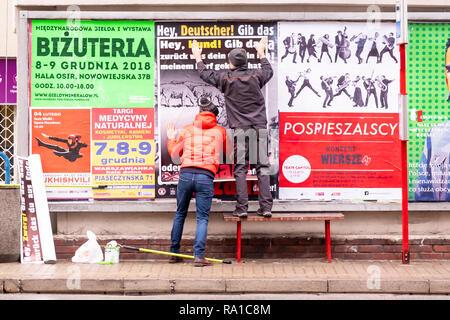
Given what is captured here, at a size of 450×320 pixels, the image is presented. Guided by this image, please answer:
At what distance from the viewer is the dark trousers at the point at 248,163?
9148 mm

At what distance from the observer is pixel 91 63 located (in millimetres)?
9734

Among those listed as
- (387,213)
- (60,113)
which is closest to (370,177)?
(387,213)

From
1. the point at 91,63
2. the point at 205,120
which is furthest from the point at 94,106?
the point at 205,120

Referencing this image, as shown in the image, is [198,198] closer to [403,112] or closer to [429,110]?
[403,112]

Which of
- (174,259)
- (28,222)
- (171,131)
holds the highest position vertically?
(171,131)

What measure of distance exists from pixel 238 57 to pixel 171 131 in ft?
4.62

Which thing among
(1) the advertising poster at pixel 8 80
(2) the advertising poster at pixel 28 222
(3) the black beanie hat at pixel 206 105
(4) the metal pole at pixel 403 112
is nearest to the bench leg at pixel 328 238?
(4) the metal pole at pixel 403 112

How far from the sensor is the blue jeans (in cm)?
893

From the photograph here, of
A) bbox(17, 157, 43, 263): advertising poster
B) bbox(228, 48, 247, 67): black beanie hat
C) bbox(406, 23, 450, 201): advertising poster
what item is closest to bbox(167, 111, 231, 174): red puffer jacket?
bbox(228, 48, 247, 67): black beanie hat

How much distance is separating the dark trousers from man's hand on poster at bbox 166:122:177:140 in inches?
35.0

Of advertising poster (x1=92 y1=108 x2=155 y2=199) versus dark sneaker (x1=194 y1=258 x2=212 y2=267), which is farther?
advertising poster (x1=92 y1=108 x2=155 y2=199)

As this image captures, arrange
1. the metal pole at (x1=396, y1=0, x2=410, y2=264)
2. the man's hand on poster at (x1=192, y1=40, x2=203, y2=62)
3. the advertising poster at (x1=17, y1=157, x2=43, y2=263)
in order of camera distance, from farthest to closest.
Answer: the man's hand on poster at (x1=192, y1=40, x2=203, y2=62)
the advertising poster at (x1=17, y1=157, x2=43, y2=263)
the metal pole at (x1=396, y1=0, x2=410, y2=264)

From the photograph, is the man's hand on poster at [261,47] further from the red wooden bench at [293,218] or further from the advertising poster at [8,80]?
the advertising poster at [8,80]

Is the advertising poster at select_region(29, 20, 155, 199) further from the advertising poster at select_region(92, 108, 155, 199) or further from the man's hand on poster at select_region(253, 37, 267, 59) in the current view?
the man's hand on poster at select_region(253, 37, 267, 59)
